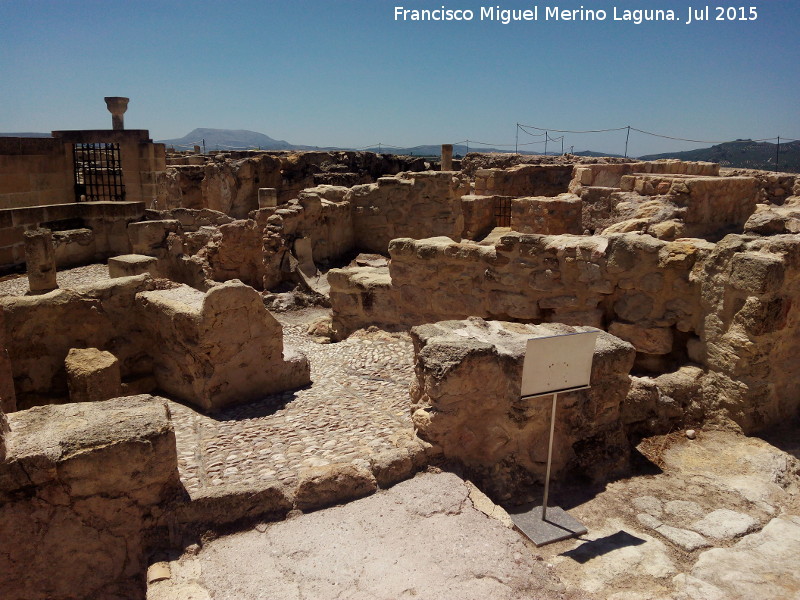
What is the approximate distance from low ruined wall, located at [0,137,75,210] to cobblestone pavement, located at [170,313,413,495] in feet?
25.6

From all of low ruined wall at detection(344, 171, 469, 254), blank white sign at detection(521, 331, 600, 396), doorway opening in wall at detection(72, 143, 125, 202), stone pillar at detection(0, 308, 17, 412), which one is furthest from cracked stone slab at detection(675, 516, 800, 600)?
doorway opening in wall at detection(72, 143, 125, 202)

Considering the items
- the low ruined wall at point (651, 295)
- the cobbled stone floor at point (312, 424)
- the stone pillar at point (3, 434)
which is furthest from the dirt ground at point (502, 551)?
the low ruined wall at point (651, 295)

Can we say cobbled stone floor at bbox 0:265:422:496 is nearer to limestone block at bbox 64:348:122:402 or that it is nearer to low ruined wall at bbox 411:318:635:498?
low ruined wall at bbox 411:318:635:498

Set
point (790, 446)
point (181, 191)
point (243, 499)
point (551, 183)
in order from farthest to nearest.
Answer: point (181, 191) → point (551, 183) → point (790, 446) → point (243, 499)

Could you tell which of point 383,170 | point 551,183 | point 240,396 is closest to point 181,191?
point 383,170

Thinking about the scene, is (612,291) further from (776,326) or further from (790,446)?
(790,446)

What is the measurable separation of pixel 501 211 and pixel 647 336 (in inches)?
384

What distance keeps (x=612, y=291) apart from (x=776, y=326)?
145cm

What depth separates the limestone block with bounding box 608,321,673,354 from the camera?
18.1ft

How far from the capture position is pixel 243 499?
11.0 feet

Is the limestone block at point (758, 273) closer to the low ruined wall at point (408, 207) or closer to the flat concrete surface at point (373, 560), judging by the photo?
the flat concrete surface at point (373, 560)

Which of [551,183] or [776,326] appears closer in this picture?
[776,326]

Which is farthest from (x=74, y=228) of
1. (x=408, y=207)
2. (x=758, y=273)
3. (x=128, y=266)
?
(x=758, y=273)

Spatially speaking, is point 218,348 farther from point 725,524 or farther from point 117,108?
point 117,108
